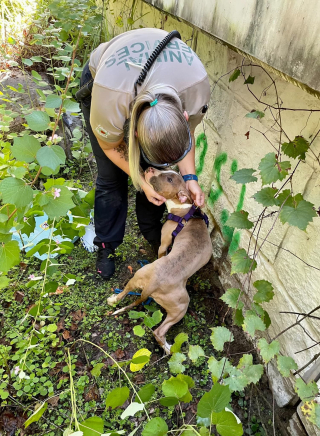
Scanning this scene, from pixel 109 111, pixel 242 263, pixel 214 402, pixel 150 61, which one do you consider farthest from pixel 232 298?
pixel 150 61

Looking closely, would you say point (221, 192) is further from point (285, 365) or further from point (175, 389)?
point (175, 389)

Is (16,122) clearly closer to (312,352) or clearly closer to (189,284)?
(189,284)

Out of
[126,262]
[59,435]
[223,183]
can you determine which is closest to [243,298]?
[223,183]

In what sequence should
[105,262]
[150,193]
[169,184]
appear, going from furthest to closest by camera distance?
[105,262] < [169,184] < [150,193]

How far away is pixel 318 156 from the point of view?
135 centimetres

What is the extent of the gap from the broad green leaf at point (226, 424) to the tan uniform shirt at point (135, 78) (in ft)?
4.22

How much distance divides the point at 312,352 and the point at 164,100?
1429 millimetres

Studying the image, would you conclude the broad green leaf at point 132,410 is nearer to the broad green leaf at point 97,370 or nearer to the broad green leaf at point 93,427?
the broad green leaf at point 93,427

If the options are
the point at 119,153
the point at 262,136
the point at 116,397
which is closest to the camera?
the point at 116,397

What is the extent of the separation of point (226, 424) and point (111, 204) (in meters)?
1.75

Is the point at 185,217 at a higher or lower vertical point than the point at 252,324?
lower

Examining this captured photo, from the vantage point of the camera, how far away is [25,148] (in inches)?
47.1

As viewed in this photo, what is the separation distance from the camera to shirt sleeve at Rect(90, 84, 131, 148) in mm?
1533

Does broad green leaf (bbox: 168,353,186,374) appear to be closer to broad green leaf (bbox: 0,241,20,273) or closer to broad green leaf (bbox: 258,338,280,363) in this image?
broad green leaf (bbox: 258,338,280,363)
